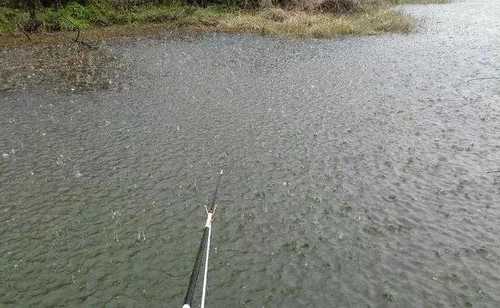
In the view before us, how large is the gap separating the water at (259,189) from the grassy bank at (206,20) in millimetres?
10577

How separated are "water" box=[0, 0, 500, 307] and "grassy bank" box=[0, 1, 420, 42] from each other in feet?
34.7

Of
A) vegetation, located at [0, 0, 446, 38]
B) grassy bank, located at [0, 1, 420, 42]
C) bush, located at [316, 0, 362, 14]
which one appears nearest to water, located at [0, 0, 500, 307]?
grassy bank, located at [0, 1, 420, 42]

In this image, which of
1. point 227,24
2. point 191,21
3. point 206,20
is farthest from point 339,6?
point 191,21

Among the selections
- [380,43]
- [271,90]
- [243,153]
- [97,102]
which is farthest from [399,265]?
[380,43]

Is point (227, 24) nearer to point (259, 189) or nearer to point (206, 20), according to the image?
point (206, 20)

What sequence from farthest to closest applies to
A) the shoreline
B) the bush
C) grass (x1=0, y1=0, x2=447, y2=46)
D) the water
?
1. the bush
2. grass (x1=0, y1=0, x2=447, y2=46)
3. the shoreline
4. the water

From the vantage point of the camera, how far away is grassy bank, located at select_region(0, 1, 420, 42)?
31.2m

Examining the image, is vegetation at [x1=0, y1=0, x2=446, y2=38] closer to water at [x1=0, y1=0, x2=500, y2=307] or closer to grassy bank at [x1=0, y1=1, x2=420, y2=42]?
grassy bank at [x1=0, y1=1, x2=420, y2=42]

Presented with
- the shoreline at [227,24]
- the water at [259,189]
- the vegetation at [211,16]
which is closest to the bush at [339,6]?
the vegetation at [211,16]

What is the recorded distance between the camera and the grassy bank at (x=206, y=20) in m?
31.2

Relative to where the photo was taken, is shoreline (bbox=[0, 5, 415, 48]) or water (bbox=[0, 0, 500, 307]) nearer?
water (bbox=[0, 0, 500, 307])

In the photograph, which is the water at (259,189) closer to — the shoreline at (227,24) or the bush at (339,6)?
the shoreline at (227,24)

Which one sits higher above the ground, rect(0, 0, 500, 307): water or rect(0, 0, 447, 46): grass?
rect(0, 0, 447, 46): grass

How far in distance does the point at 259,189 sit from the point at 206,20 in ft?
81.9
